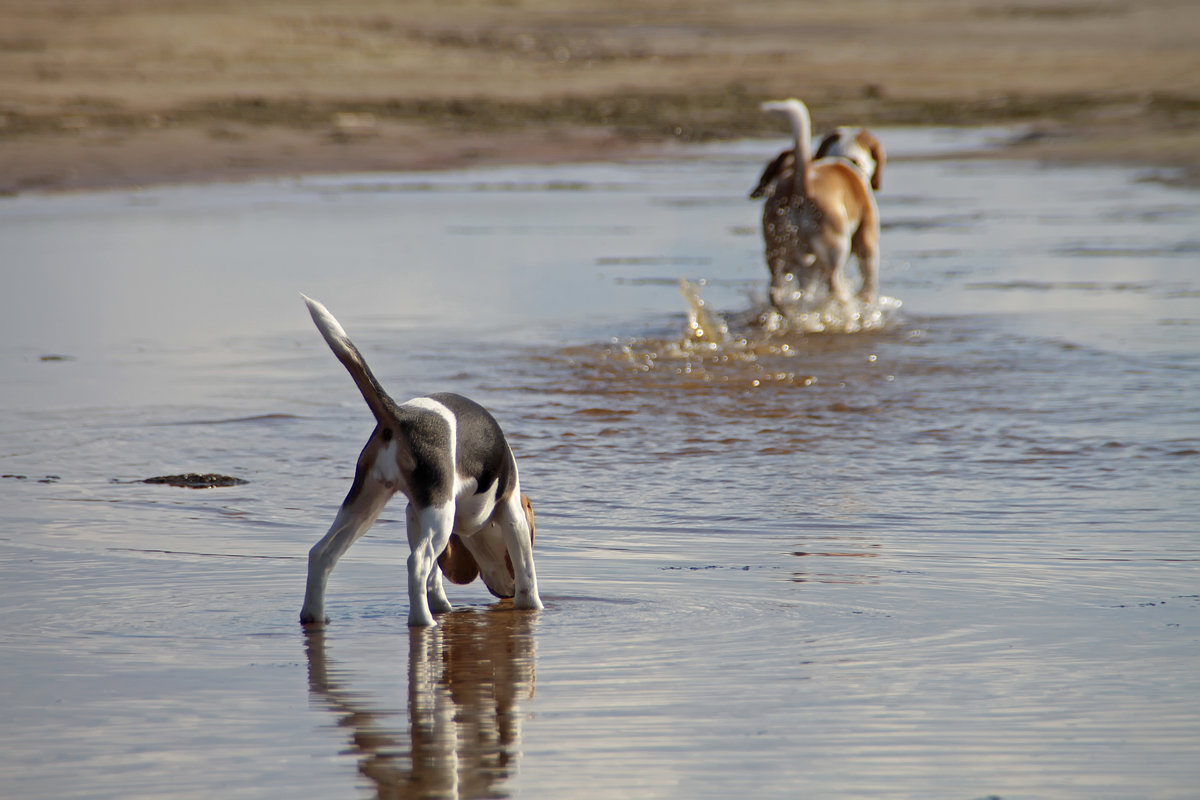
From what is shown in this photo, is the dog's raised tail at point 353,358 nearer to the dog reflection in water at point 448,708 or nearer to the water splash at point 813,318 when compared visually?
the dog reflection in water at point 448,708

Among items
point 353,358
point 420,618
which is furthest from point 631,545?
point 353,358

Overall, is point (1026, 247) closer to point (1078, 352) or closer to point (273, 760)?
point (1078, 352)

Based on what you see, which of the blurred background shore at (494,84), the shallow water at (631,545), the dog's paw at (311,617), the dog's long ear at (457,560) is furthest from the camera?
the blurred background shore at (494,84)

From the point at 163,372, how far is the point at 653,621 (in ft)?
16.2

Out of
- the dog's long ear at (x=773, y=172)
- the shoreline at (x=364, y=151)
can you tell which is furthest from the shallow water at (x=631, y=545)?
the shoreline at (x=364, y=151)

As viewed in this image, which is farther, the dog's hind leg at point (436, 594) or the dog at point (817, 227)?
the dog at point (817, 227)

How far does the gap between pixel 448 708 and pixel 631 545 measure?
1.61 metres

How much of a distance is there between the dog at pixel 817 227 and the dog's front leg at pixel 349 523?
5856mm

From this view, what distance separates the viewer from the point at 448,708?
151 inches

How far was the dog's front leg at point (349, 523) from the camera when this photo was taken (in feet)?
13.9

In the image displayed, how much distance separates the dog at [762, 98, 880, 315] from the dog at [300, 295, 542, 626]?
5535mm

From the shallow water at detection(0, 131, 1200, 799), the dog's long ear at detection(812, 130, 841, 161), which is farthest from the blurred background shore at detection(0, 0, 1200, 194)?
the dog's long ear at detection(812, 130, 841, 161)

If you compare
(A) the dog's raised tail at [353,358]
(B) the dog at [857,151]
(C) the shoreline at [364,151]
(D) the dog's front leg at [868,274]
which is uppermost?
(B) the dog at [857,151]

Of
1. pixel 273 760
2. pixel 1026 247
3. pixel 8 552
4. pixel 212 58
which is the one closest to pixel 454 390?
pixel 8 552
